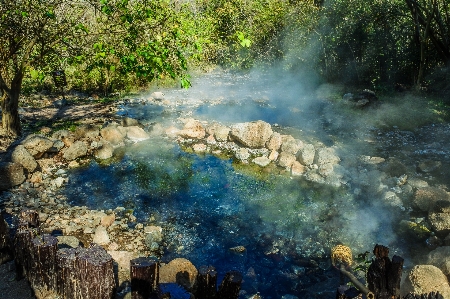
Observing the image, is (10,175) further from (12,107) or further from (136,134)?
(136,134)

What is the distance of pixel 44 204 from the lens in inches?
282

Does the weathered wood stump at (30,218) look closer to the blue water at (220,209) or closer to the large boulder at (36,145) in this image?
the blue water at (220,209)

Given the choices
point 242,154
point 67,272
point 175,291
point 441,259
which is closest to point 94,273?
point 67,272

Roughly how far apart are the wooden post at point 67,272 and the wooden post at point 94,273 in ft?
0.25

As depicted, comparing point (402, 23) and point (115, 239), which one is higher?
point (402, 23)

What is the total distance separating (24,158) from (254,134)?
629cm

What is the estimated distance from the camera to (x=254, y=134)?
1064 cm

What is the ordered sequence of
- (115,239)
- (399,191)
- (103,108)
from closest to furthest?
(115,239) → (399,191) → (103,108)

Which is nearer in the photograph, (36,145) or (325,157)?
(36,145)

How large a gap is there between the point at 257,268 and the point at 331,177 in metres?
3.99

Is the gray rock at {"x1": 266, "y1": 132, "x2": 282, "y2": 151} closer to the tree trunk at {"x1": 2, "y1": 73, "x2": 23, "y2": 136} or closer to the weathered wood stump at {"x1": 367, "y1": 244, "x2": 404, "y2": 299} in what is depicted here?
the weathered wood stump at {"x1": 367, "y1": 244, "x2": 404, "y2": 299}

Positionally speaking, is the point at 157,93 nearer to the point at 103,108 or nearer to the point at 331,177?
the point at 103,108

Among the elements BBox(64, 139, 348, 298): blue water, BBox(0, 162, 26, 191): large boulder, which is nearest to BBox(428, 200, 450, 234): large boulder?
BBox(64, 139, 348, 298): blue water

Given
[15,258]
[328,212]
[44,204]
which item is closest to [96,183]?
[44,204]
